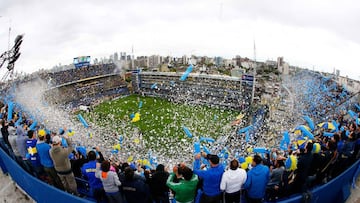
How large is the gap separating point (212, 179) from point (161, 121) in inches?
1105

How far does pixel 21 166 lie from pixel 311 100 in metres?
26.7

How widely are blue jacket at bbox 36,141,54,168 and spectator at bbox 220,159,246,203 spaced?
316 centimetres

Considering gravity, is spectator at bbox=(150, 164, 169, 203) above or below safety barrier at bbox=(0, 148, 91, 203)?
above

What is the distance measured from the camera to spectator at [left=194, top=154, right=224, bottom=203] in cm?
401

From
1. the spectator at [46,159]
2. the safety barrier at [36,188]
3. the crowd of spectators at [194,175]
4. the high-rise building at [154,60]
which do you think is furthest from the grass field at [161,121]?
the high-rise building at [154,60]

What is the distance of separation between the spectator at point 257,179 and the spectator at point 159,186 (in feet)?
3.96

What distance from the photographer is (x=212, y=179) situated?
404 cm

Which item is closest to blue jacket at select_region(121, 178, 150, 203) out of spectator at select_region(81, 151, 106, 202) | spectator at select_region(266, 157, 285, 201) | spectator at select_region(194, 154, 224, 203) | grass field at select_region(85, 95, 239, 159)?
spectator at select_region(81, 151, 106, 202)

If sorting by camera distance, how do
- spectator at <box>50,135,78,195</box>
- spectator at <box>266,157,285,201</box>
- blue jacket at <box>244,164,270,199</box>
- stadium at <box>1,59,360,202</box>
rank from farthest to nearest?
1. stadium at <box>1,59,360,202</box>
2. spectator at <box>50,135,78,195</box>
3. spectator at <box>266,157,285,201</box>
4. blue jacket at <box>244,164,270,199</box>

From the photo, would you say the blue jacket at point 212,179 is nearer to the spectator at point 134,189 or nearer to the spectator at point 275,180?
the spectator at point 134,189

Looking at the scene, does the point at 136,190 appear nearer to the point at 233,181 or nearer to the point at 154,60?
the point at 233,181

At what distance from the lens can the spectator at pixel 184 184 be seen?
3959 millimetres

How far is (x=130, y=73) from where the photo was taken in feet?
184

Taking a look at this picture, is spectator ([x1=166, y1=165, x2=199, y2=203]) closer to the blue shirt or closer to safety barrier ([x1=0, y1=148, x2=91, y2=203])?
safety barrier ([x1=0, y1=148, x2=91, y2=203])
